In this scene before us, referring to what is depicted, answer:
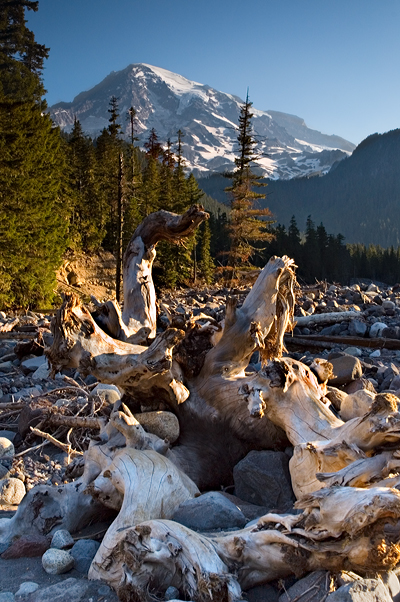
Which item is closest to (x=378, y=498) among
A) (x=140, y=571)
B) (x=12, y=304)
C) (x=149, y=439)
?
(x=140, y=571)

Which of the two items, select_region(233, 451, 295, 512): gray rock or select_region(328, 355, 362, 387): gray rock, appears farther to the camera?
select_region(328, 355, 362, 387): gray rock

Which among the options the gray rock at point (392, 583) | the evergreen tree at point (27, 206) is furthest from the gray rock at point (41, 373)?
the evergreen tree at point (27, 206)

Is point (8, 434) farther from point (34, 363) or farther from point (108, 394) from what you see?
point (34, 363)

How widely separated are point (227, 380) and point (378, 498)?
7.48 feet

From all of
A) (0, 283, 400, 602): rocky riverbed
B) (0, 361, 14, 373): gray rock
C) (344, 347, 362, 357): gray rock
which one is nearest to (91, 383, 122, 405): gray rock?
(0, 283, 400, 602): rocky riverbed

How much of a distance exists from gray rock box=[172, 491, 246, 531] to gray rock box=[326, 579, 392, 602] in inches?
36.2

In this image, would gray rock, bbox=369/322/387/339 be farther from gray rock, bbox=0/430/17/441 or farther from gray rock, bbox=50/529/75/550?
gray rock, bbox=50/529/75/550

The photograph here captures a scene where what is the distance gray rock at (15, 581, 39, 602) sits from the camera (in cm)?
215

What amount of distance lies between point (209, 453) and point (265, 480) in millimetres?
698

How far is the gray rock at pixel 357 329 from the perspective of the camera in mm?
10008

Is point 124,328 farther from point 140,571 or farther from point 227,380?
point 140,571

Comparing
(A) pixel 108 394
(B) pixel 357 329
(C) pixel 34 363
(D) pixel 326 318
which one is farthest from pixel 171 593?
(D) pixel 326 318

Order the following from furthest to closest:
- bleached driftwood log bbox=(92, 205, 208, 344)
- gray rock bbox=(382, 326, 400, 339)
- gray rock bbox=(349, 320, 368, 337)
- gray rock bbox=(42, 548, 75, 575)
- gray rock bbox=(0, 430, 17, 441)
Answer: gray rock bbox=(349, 320, 368, 337) → gray rock bbox=(382, 326, 400, 339) → gray rock bbox=(0, 430, 17, 441) → bleached driftwood log bbox=(92, 205, 208, 344) → gray rock bbox=(42, 548, 75, 575)

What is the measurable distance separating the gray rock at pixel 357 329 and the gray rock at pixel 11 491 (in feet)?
26.1
